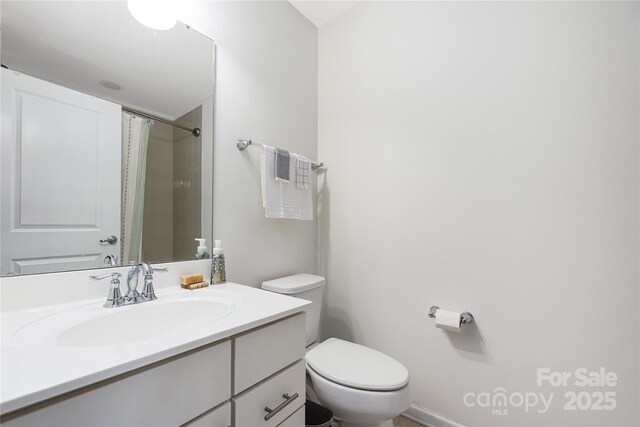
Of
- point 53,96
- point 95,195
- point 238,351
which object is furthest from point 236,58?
point 238,351

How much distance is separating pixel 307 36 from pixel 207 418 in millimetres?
2112

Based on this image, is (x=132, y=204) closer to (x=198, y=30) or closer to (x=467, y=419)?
(x=198, y=30)

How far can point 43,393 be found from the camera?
446 mm

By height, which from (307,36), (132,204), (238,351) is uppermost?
(307,36)

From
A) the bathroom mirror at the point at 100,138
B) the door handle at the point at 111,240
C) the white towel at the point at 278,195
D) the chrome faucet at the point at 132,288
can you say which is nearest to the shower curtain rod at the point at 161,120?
the bathroom mirror at the point at 100,138

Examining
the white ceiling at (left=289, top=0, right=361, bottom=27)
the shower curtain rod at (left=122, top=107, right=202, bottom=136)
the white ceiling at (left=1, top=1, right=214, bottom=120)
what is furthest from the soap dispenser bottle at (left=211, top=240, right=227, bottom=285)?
the white ceiling at (left=289, top=0, right=361, bottom=27)

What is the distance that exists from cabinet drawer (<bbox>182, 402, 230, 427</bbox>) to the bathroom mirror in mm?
651

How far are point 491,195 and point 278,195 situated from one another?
1.05m

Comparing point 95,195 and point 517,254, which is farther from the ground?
point 95,195

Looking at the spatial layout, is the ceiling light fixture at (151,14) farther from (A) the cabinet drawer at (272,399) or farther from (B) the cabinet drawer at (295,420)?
(B) the cabinet drawer at (295,420)

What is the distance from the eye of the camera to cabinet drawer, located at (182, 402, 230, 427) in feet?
2.16

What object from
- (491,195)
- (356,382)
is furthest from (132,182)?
(491,195)

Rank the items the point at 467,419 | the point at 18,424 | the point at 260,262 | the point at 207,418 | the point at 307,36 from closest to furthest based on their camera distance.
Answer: the point at 18,424 → the point at 207,418 → the point at 467,419 → the point at 260,262 → the point at 307,36

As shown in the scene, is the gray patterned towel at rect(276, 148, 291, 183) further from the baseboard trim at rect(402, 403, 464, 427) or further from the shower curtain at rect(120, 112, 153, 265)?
the baseboard trim at rect(402, 403, 464, 427)
